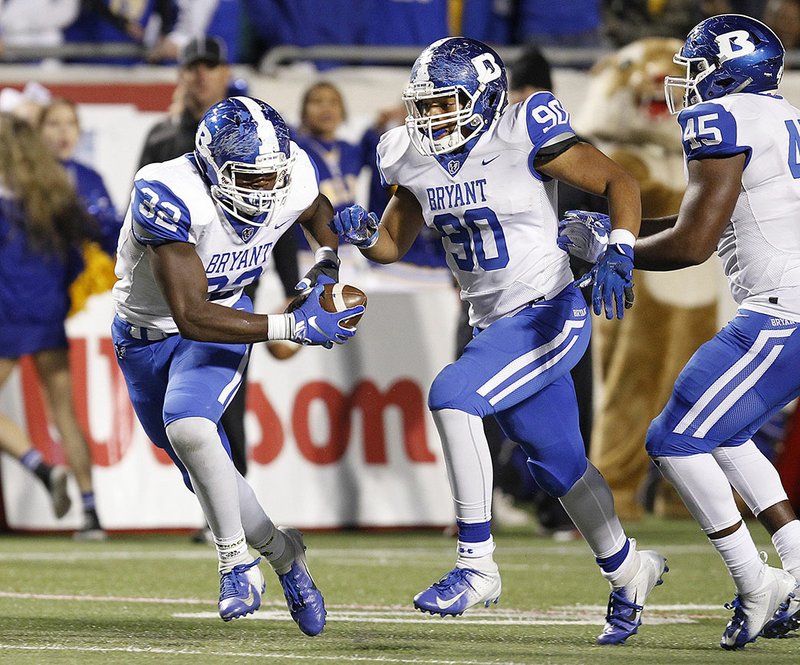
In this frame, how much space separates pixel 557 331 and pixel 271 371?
3504 mm

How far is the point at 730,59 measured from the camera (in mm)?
4281

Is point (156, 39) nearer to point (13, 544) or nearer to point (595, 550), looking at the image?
point (13, 544)

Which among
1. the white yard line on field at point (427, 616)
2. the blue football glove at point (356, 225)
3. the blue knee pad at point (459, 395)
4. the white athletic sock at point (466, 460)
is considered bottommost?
the white yard line on field at point (427, 616)

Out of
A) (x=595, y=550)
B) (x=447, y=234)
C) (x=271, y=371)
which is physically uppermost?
(x=447, y=234)

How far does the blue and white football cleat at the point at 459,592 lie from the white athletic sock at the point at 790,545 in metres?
0.81

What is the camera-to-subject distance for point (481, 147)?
437cm

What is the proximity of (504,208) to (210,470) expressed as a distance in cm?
107

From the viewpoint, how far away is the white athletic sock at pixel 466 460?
4125mm

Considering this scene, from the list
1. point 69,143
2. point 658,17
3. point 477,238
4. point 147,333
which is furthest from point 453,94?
A: point 658,17

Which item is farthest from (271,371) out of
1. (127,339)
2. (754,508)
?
(754,508)

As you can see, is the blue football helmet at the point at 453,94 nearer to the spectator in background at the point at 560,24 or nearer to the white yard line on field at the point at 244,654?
the white yard line on field at the point at 244,654

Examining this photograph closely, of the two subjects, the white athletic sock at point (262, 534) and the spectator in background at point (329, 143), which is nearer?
the white athletic sock at point (262, 534)

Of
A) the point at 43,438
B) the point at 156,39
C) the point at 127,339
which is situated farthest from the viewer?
the point at 156,39

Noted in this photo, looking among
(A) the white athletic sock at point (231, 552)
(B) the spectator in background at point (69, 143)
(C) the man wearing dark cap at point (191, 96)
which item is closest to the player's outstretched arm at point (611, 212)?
(A) the white athletic sock at point (231, 552)
